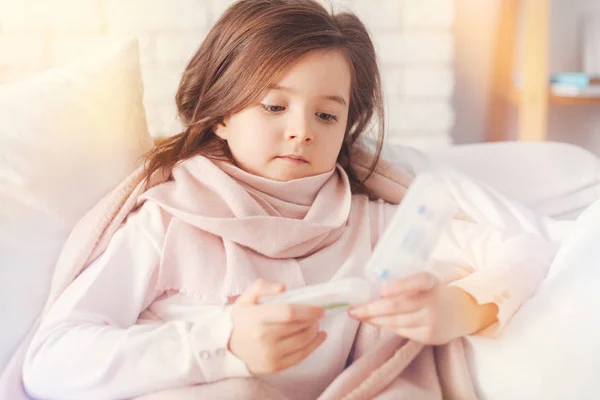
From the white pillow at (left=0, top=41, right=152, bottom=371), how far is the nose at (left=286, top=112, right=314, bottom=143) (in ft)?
0.79

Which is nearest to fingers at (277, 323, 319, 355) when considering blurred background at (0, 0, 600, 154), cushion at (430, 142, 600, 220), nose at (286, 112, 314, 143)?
nose at (286, 112, 314, 143)

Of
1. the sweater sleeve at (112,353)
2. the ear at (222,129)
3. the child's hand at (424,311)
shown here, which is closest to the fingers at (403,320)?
the child's hand at (424,311)

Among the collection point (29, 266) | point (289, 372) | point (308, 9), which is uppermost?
point (308, 9)

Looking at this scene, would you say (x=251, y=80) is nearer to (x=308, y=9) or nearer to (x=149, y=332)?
(x=308, y=9)

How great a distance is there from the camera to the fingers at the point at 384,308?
55 cm

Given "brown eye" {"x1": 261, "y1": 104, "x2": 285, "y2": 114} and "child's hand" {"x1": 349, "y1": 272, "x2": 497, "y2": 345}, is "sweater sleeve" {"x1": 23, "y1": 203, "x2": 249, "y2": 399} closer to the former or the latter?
"child's hand" {"x1": 349, "y1": 272, "x2": 497, "y2": 345}

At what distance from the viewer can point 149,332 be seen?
0.59 m

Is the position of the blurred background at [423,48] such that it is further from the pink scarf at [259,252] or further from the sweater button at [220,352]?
the sweater button at [220,352]

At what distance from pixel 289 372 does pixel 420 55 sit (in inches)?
33.6

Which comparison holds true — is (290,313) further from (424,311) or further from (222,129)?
(222,129)

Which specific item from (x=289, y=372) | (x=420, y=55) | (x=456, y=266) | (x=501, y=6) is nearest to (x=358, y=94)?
(x=456, y=266)

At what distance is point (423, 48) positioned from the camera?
133 cm

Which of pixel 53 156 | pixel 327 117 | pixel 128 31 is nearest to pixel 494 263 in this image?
pixel 327 117

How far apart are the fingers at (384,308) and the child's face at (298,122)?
0.23 meters
